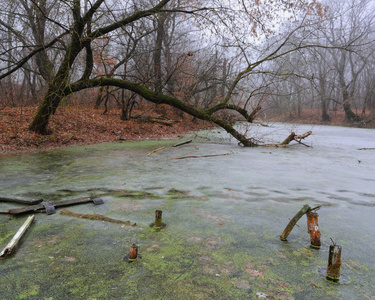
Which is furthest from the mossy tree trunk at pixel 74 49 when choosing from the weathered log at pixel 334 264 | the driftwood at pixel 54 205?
the weathered log at pixel 334 264

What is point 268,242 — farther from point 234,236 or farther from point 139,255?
point 139,255

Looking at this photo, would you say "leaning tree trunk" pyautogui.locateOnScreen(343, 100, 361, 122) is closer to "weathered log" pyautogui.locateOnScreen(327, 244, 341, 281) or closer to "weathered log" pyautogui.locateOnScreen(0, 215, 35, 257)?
"weathered log" pyautogui.locateOnScreen(327, 244, 341, 281)

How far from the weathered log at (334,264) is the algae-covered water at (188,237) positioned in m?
0.08

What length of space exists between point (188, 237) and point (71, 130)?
32.1ft

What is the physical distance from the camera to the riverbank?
9172 mm

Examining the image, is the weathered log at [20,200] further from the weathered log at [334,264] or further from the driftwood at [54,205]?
the weathered log at [334,264]

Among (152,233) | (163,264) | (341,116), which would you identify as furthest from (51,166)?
(341,116)

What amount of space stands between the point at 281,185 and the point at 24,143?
8232mm

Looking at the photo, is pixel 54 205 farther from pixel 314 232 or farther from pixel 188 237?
pixel 314 232

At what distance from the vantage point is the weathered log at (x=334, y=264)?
220 centimetres

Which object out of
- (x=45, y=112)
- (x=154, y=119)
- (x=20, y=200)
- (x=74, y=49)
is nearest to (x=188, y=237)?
(x=20, y=200)

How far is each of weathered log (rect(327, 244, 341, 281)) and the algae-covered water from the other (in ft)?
0.27

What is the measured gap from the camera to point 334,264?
7.36 ft

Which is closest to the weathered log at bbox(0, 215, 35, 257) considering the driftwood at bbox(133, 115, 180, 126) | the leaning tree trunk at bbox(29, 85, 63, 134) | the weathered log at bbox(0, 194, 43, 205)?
the weathered log at bbox(0, 194, 43, 205)
